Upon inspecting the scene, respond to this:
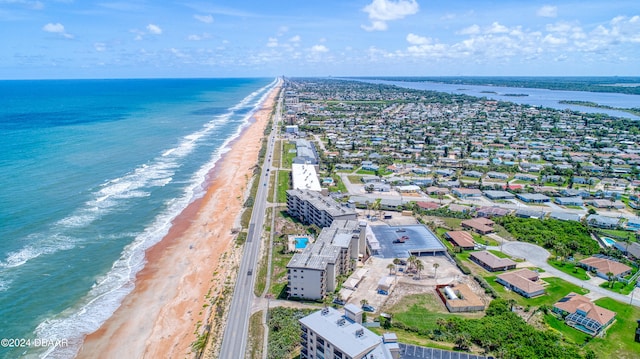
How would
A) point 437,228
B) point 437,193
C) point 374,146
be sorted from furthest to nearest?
point 374,146, point 437,193, point 437,228

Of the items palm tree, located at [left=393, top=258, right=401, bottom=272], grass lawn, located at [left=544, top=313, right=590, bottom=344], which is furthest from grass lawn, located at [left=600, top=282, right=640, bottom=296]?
palm tree, located at [left=393, top=258, right=401, bottom=272]

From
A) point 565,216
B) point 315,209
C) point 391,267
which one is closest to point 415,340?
point 391,267

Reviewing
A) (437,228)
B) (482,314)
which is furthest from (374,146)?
(482,314)

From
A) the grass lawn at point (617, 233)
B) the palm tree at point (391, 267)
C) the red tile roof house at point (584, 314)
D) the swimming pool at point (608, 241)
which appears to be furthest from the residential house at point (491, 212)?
the palm tree at point (391, 267)

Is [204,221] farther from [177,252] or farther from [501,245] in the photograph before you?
[501,245]

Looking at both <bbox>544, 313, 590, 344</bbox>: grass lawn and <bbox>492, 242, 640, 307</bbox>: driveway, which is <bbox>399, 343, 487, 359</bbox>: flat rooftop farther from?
<bbox>492, 242, 640, 307</bbox>: driveway

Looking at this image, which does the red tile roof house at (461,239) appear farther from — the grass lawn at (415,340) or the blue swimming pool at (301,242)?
the grass lawn at (415,340)
